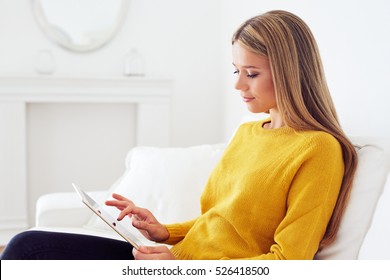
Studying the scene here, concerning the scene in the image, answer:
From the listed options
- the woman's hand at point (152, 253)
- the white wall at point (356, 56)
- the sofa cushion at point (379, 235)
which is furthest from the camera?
the white wall at point (356, 56)

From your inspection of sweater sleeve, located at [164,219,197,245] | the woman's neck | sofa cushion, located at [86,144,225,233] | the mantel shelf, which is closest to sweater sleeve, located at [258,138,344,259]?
the woman's neck

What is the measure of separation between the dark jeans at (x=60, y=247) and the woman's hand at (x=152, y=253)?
0.64 ft

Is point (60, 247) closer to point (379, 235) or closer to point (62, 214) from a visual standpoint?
point (62, 214)

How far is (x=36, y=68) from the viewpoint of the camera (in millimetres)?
3162

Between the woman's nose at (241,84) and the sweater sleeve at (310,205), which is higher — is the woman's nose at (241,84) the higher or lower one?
the higher one

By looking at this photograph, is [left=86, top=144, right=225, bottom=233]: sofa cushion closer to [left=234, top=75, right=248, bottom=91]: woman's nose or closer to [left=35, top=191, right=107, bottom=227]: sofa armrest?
[left=35, top=191, right=107, bottom=227]: sofa armrest

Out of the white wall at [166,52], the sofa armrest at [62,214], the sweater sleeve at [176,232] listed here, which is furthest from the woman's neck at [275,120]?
the white wall at [166,52]

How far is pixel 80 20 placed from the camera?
326 cm

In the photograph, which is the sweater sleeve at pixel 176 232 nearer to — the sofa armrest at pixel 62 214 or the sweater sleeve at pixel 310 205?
the sweater sleeve at pixel 310 205

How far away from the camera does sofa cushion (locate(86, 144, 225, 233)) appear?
6.00 feet

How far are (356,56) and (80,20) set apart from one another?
199cm

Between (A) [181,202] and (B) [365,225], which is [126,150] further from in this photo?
(B) [365,225]

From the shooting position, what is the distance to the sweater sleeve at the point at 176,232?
1466 mm
